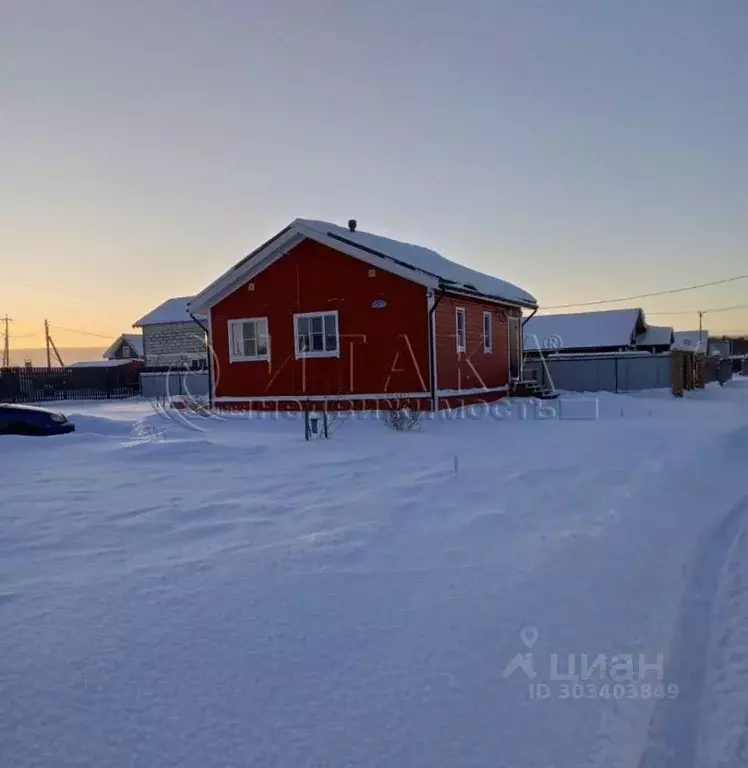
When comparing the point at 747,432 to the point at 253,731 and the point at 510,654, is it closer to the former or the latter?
the point at 510,654

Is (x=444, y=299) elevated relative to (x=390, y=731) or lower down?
elevated

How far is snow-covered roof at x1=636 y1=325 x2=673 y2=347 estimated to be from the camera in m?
47.3

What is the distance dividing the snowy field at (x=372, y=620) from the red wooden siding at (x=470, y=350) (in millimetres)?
9036

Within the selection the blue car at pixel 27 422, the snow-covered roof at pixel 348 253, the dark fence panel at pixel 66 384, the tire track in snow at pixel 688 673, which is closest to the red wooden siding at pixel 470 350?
the snow-covered roof at pixel 348 253

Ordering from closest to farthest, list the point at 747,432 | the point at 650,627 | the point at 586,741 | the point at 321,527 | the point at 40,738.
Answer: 1. the point at 40,738
2. the point at 586,741
3. the point at 650,627
4. the point at 321,527
5. the point at 747,432

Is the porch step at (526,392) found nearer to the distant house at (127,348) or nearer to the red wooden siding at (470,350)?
the red wooden siding at (470,350)

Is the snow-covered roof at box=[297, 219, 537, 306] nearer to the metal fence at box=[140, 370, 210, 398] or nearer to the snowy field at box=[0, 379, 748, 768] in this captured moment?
the snowy field at box=[0, 379, 748, 768]

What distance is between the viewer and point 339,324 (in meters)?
18.4

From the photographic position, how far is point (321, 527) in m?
6.46

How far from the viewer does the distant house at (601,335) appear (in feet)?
151

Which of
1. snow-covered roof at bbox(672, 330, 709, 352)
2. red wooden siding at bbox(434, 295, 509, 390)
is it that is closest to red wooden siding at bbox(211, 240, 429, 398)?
red wooden siding at bbox(434, 295, 509, 390)

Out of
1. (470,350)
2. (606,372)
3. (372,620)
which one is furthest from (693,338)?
(372,620)

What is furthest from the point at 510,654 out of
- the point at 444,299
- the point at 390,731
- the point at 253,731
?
the point at 444,299

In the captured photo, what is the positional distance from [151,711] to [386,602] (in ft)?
5.95
